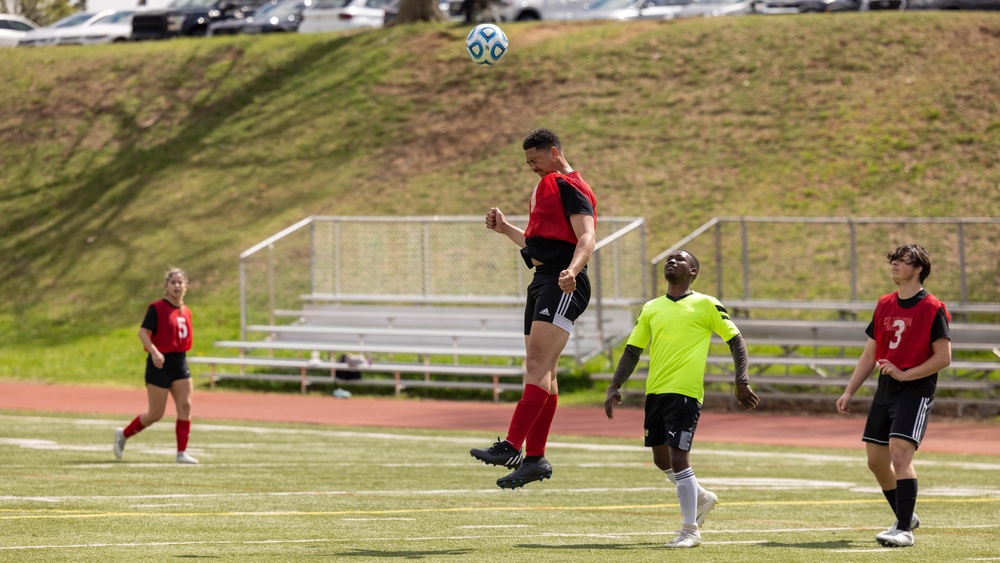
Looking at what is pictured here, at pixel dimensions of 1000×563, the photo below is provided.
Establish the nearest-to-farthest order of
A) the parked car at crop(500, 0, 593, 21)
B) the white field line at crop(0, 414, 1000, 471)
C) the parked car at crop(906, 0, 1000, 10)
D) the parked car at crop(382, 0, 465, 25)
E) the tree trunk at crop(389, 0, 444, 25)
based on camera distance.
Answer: the white field line at crop(0, 414, 1000, 471)
the parked car at crop(906, 0, 1000, 10)
the tree trunk at crop(389, 0, 444, 25)
the parked car at crop(500, 0, 593, 21)
the parked car at crop(382, 0, 465, 25)

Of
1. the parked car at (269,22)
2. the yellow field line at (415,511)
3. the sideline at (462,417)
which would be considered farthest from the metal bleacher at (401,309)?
the parked car at (269,22)

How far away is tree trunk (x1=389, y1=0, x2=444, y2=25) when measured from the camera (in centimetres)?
4038

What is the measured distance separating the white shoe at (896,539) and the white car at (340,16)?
34611mm

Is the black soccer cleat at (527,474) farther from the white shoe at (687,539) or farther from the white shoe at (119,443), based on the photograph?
the white shoe at (119,443)

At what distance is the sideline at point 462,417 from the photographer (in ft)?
61.6

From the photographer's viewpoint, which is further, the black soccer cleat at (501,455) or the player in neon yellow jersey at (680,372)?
the player in neon yellow jersey at (680,372)

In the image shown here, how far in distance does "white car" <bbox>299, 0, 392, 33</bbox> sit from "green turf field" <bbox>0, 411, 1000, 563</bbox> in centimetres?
2585

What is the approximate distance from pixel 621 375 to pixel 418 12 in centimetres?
3280

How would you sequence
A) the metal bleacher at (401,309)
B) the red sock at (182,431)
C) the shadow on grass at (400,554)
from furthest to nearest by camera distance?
1. the metal bleacher at (401,309)
2. the red sock at (182,431)
3. the shadow on grass at (400,554)

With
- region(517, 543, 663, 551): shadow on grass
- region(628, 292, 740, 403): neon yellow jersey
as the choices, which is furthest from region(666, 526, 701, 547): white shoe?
region(628, 292, 740, 403): neon yellow jersey

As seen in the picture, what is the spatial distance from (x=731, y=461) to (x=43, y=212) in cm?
2423

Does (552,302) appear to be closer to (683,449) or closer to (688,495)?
(683,449)

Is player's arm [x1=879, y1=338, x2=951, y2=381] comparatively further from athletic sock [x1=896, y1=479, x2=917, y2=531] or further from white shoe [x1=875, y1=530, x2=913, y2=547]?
white shoe [x1=875, y1=530, x2=913, y2=547]

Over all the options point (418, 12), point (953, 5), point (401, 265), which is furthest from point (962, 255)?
point (418, 12)
